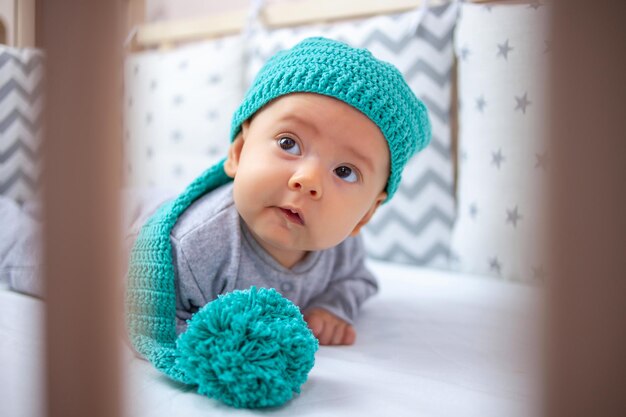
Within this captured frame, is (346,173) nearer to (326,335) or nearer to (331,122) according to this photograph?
(331,122)


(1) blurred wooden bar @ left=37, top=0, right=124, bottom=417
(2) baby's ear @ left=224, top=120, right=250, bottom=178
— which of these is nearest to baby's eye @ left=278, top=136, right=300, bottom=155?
(2) baby's ear @ left=224, top=120, right=250, bottom=178

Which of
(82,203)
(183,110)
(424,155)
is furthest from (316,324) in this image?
(183,110)

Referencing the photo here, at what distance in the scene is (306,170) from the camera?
0.71m

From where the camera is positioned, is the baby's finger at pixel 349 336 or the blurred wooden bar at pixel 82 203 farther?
the baby's finger at pixel 349 336

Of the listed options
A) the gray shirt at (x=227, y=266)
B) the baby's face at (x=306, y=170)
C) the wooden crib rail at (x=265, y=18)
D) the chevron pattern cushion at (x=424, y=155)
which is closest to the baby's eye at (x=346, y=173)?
the baby's face at (x=306, y=170)

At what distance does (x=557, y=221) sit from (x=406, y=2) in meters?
1.24

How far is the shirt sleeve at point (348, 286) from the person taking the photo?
35.6 inches

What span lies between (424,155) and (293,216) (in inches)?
25.6

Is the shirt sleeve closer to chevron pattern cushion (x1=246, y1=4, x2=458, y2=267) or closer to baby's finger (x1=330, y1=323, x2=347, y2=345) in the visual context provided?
baby's finger (x1=330, y1=323, x2=347, y2=345)

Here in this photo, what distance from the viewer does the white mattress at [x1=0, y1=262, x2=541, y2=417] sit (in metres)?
0.58

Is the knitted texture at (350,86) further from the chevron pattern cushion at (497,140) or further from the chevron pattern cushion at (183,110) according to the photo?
the chevron pattern cushion at (183,110)

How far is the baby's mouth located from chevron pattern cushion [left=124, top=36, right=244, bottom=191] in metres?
0.89

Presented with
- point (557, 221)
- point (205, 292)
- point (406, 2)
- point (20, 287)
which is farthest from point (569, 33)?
point (406, 2)

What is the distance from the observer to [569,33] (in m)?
0.34
